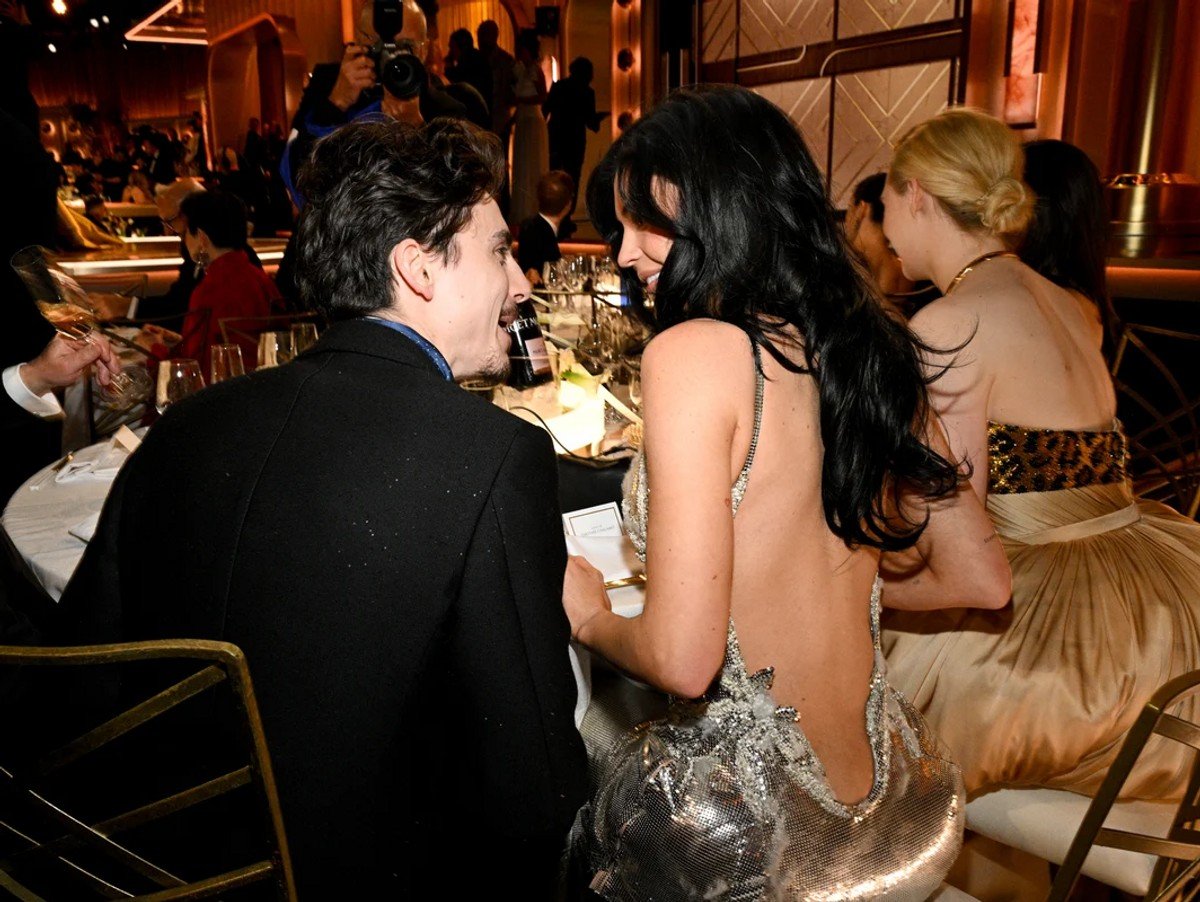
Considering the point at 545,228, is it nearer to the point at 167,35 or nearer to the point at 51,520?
the point at 51,520

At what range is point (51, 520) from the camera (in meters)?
1.80

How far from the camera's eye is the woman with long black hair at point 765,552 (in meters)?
1.15

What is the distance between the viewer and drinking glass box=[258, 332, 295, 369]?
2.47 metres

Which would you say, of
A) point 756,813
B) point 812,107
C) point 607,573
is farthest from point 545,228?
point 756,813

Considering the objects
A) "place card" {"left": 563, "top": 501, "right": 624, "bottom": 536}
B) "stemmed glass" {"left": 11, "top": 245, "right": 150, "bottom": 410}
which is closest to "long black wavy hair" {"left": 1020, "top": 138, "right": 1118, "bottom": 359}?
"place card" {"left": 563, "top": 501, "right": 624, "bottom": 536}

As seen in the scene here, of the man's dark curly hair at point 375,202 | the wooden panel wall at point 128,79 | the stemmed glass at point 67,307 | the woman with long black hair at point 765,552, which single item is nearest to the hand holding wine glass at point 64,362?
the stemmed glass at point 67,307

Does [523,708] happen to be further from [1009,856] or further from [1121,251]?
[1121,251]

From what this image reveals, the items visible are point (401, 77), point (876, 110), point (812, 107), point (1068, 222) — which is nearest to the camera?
point (1068, 222)

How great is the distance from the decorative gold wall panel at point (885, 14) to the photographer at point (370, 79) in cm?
543

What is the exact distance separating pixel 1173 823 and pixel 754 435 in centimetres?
69

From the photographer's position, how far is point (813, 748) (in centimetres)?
126

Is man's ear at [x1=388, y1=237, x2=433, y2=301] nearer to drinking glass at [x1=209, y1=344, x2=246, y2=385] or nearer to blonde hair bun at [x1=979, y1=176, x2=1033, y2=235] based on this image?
drinking glass at [x1=209, y1=344, x2=246, y2=385]

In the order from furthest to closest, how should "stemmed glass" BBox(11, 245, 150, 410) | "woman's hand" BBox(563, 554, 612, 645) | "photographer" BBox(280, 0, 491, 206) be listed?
Result: "photographer" BBox(280, 0, 491, 206), "stemmed glass" BBox(11, 245, 150, 410), "woman's hand" BBox(563, 554, 612, 645)

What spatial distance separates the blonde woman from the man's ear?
1.00 meters
